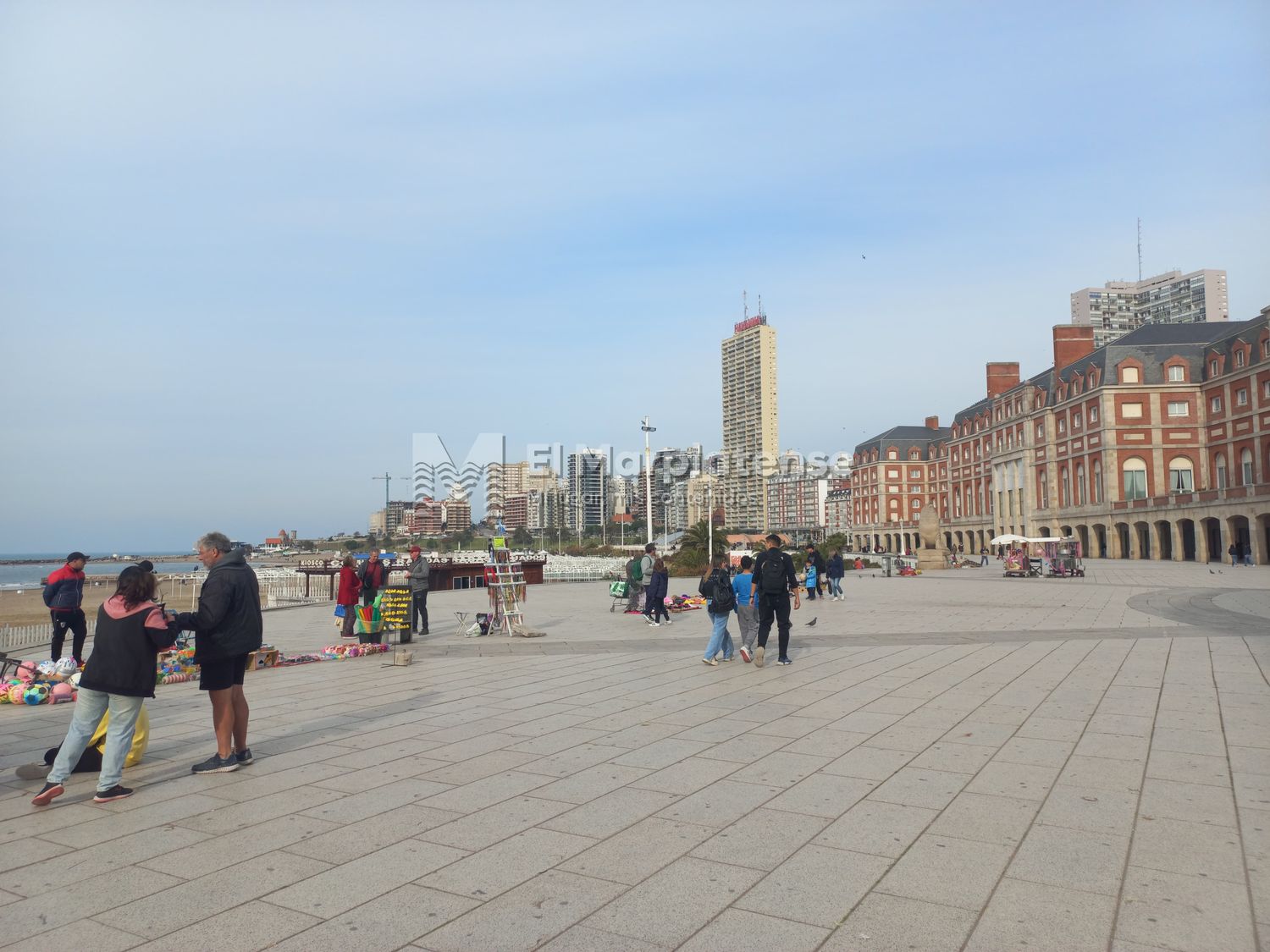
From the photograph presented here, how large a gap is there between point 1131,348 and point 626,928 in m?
61.2

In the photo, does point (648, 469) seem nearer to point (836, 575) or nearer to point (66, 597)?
point (836, 575)

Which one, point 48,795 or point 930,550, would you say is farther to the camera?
point 930,550

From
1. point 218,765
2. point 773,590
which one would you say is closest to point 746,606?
point 773,590

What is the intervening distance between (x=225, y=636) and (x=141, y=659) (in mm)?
591

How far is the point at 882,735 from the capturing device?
714 centimetres

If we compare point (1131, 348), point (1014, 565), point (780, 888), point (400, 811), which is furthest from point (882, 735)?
point (1131, 348)

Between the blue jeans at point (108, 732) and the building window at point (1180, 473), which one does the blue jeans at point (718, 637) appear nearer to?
the blue jeans at point (108, 732)

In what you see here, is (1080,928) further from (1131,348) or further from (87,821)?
(1131,348)

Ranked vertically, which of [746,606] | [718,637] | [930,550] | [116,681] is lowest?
[718,637]

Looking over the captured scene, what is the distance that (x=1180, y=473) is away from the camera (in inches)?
2100

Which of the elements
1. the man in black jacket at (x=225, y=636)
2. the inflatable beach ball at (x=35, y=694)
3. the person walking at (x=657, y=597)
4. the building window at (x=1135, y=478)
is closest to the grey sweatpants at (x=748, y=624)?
the person walking at (x=657, y=597)

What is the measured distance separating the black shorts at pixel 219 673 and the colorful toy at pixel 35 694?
174 inches

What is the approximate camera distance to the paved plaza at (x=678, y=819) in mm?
3646

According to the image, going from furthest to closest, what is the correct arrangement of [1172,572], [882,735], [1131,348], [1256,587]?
1. [1131,348]
2. [1172,572]
3. [1256,587]
4. [882,735]
